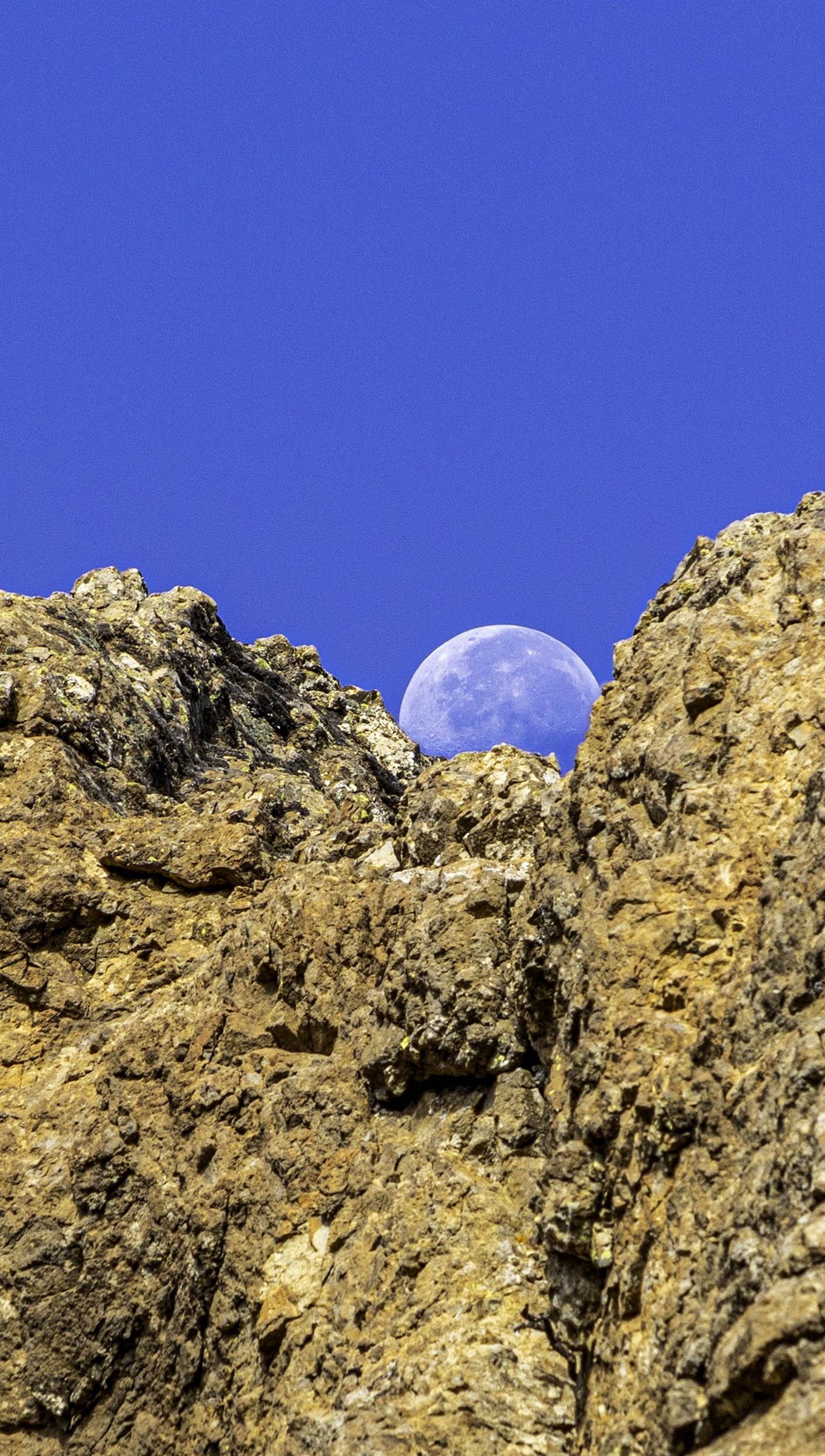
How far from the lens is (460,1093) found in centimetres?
1235

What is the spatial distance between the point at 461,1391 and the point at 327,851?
841 centimetres

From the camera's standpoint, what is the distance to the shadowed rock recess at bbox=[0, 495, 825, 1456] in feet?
29.3

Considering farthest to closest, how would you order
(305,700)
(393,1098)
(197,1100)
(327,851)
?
(305,700) → (327,851) → (197,1100) → (393,1098)

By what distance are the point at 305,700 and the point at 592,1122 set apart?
68.2ft

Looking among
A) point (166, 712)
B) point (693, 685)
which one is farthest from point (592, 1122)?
point (166, 712)

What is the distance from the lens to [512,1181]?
37.3 ft

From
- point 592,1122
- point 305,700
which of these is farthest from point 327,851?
point 305,700

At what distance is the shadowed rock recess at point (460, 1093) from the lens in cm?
895

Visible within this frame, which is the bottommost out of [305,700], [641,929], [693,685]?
[641,929]

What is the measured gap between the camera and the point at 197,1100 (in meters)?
13.8

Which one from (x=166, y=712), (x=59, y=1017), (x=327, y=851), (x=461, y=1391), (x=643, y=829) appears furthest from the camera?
(x=166, y=712)

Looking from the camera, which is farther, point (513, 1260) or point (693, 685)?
point (693, 685)

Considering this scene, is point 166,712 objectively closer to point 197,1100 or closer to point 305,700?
point 305,700

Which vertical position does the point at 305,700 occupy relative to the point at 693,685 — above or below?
above
